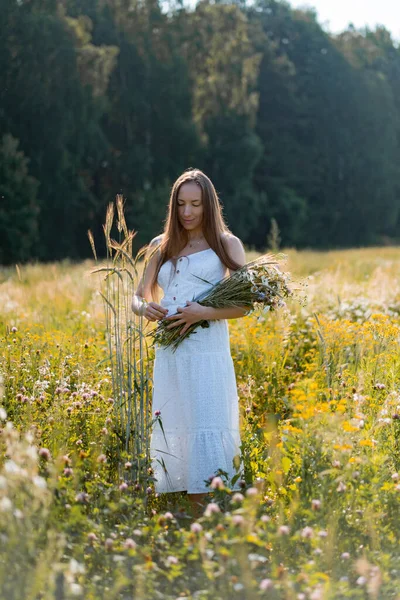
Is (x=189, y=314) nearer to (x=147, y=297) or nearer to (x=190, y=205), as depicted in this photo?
(x=147, y=297)

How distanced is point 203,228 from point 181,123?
28416 millimetres

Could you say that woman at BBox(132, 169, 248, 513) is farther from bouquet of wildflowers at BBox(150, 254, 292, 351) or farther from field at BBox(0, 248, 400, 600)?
field at BBox(0, 248, 400, 600)

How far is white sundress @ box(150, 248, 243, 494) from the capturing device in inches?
159

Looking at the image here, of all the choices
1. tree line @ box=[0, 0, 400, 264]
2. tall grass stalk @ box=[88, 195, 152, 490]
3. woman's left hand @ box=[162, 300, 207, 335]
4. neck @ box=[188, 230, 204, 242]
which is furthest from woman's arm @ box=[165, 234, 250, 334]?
tree line @ box=[0, 0, 400, 264]

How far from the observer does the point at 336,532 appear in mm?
3180

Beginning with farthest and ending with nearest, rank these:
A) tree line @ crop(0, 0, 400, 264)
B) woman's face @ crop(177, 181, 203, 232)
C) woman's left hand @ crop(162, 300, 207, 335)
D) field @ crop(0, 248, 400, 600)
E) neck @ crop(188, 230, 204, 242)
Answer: tree line @ crop(0, 0, 400, 264)
neck @ crop(188, 230, 204, 242)
woman's face @ crop(177, 181, 203, 232)
woman's left hand @ crop(162, 300, 207, 335)
field @ crop(0, 248, 400, 600)

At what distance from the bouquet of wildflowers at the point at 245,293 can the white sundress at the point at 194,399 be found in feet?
0.21

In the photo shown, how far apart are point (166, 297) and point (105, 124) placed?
28.9m

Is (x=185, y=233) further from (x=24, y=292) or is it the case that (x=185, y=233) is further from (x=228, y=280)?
(x=24, y=292)

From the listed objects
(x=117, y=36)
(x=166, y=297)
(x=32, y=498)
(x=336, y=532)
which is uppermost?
(x=117, y=36)

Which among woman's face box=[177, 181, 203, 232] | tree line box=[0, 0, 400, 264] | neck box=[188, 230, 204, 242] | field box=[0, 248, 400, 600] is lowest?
field box=[0, 248, 400, 600]

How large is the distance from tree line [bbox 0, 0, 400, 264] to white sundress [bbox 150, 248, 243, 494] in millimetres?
21458

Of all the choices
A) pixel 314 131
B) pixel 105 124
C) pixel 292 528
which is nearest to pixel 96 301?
pixel 292 528

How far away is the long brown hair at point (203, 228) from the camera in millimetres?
4227
